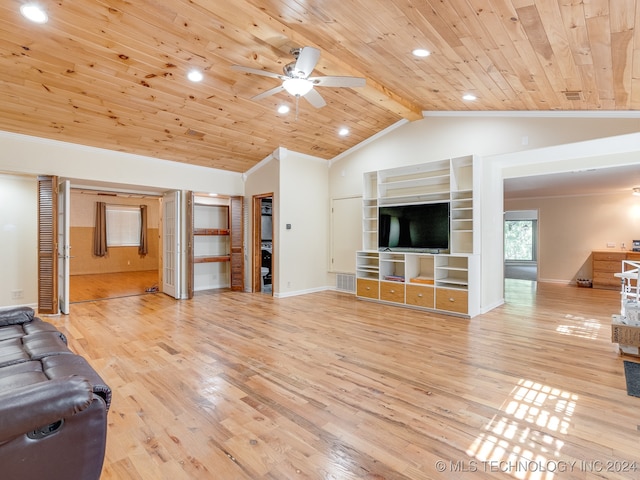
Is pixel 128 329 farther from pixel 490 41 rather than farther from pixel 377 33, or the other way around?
pixel 490 41

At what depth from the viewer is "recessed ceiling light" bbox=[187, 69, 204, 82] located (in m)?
3.90

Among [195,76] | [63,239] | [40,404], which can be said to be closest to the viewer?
[40,404]

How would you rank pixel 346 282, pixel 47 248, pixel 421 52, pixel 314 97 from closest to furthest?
pixel 421 52
pixel 314 97
pixel 47 248
pixel 346 282

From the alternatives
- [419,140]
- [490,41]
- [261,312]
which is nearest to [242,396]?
[261,312]

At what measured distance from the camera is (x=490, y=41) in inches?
110

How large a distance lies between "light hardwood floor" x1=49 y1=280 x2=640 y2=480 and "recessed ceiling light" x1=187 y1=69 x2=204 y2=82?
311 cm

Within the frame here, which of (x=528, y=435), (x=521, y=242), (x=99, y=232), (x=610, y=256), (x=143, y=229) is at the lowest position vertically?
(x=528, y=435)

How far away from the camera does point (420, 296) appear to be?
5.44 meters

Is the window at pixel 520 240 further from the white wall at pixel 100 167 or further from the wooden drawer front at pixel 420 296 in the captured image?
the white wall at pixel 100 167

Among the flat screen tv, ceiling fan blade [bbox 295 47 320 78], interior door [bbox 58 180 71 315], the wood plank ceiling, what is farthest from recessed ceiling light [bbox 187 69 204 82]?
the flat screen tv

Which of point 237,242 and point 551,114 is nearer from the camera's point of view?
point 551,114

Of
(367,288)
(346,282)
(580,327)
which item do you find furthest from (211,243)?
(580,327)

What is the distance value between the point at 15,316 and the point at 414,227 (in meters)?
5.10

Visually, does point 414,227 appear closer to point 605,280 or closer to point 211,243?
point 211,243
